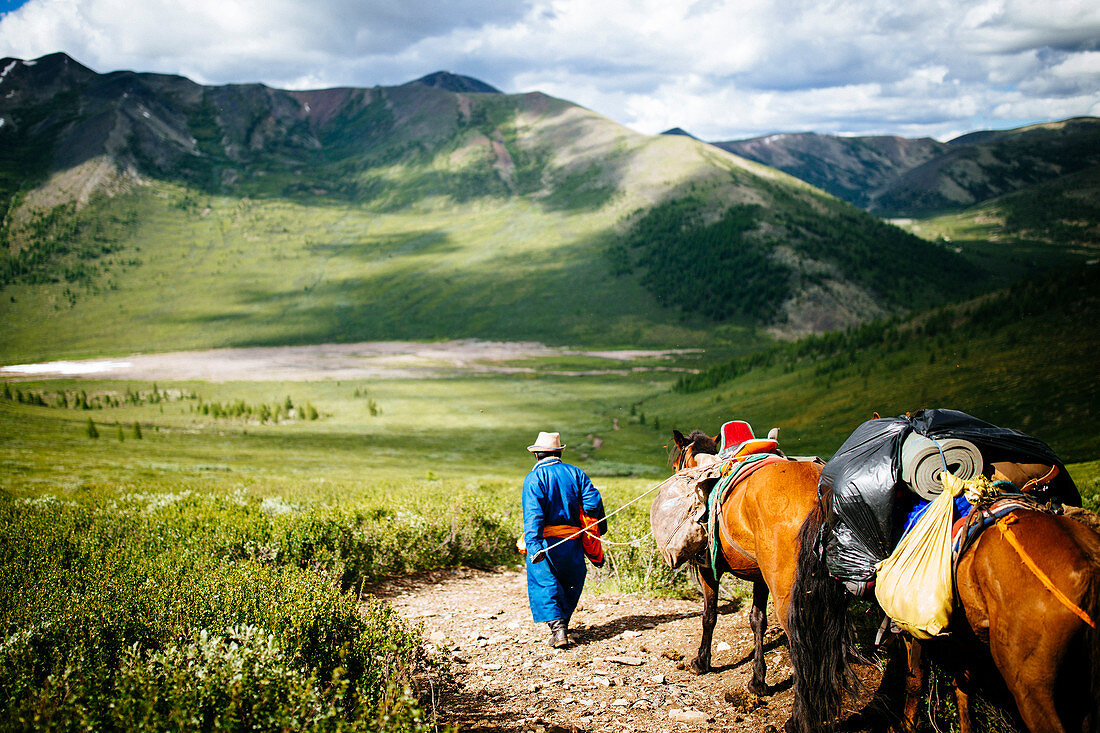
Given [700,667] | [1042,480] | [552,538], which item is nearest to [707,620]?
[700,667]

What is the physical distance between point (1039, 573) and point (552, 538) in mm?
5092

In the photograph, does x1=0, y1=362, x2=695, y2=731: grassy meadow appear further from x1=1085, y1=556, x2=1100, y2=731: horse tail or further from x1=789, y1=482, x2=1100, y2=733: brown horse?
x1=1085, y1=556, x2=1100, y2=731: horse tail

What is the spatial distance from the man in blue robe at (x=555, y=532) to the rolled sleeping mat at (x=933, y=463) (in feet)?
12.5

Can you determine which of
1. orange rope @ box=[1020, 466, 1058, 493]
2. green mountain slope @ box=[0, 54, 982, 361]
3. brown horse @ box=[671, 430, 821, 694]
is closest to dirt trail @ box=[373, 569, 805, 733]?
brown horse @ box=[671, 430, 821, 694]

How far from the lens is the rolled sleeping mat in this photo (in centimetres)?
439

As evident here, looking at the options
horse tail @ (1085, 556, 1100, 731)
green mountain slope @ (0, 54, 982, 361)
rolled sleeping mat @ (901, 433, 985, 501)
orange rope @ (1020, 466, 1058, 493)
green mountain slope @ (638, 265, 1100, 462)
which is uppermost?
green mountain slope @ (0, 54, 982, 361)

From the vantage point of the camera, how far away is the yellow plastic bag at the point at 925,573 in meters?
4.06

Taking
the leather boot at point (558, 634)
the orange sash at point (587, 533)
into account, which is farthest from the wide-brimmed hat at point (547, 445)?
the leather boot at point (558, 634)

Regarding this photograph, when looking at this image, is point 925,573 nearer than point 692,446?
Yes

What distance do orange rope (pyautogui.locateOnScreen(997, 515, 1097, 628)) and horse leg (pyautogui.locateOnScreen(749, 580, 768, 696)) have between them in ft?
9.47

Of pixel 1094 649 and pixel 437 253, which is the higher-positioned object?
pixel 437 253

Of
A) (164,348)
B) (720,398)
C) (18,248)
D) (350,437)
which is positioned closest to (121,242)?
(18,248)

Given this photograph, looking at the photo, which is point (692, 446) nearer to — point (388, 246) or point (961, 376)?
point (961, 376)

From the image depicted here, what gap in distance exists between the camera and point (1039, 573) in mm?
3613
